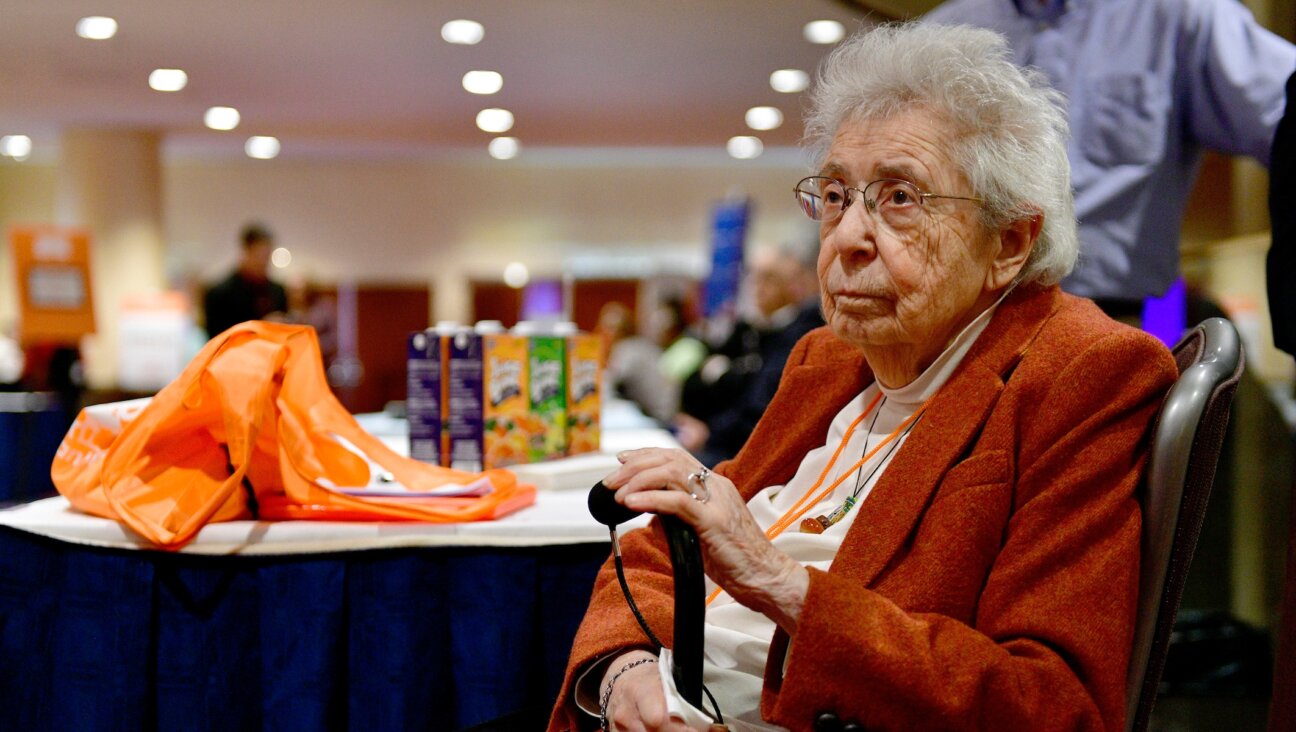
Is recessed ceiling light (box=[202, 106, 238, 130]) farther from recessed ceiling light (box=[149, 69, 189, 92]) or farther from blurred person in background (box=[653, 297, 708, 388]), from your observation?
blurred person in background (box=[653, 297, 708, 388])

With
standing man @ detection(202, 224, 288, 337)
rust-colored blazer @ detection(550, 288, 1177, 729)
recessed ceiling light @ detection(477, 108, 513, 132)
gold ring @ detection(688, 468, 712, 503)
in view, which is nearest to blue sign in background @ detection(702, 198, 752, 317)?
recessed ceiling light @ detection(477, 108, 513, 132)

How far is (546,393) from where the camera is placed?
2197 mm

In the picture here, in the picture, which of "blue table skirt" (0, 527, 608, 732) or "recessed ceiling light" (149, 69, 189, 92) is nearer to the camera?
"blue table skirt" (0, 527, 608, 732)

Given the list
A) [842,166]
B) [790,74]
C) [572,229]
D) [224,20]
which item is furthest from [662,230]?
[842,166]

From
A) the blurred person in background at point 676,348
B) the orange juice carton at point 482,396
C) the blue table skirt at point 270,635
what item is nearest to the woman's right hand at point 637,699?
the blue table skirt at point 270,635

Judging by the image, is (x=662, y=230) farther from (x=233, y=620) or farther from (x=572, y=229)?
(x=233, y=620)

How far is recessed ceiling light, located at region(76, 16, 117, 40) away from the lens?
670 centimetres

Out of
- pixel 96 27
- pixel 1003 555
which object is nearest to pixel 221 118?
pixel 96 27

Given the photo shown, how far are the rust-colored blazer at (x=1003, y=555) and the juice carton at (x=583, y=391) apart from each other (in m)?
1.08

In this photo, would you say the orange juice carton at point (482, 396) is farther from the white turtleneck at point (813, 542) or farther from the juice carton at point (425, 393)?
the white turtleneck at point (813, 542)

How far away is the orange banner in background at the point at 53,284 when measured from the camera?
6.96m

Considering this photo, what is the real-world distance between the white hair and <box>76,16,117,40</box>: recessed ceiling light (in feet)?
21.7

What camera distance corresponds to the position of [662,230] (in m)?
13.8

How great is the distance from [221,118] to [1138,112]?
9.30 metres
